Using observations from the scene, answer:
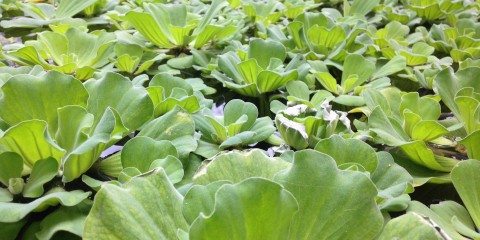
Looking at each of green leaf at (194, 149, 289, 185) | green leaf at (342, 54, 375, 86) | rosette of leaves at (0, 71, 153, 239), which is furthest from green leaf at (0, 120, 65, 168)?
green leaf at (342, 54, 375, 86)

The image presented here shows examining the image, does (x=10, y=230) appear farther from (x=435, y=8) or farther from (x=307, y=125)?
(x=435, y=8)

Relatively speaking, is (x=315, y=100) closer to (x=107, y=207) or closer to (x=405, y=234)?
(x=405, y=234)

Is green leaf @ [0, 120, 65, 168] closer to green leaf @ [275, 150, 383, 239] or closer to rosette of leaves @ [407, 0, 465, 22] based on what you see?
green leaf @ [275, 150, 383, 239]

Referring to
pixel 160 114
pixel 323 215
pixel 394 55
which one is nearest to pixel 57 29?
pixel 160 114

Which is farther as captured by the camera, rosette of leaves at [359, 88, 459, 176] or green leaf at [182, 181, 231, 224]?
rosette of leaves at [359, 88, 459, 176]

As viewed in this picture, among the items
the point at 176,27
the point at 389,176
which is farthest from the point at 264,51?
the point at 389,176

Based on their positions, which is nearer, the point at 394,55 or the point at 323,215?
the point at 323,215
